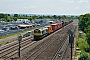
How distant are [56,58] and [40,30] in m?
19.7

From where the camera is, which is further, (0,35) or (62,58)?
(0,35)

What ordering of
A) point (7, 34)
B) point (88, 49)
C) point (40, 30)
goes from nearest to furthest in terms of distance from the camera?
point (88, 49) → point (40, 30) → point (7, 34)

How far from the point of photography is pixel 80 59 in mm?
20922

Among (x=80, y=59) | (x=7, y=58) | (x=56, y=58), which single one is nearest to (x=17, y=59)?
(x=7, y=58)

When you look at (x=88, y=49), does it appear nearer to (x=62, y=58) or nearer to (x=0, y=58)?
(x=62, y=58)

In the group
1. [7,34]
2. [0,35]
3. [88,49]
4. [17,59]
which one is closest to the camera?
[17,59]

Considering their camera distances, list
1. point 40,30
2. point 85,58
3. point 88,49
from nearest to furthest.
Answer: point 85,58, point 88,49, point 40,30

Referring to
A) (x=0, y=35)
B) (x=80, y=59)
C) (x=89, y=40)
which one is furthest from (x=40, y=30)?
(x=80, y=59)

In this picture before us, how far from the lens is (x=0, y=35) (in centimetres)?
5100

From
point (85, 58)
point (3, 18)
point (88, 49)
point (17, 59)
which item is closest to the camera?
point (85, 58)

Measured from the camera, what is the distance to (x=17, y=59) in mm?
26172

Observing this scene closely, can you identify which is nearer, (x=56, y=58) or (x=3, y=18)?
(x=56, y=58)

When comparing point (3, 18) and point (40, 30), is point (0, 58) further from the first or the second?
point (3, 18)

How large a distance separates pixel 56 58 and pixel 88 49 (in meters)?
6.30
